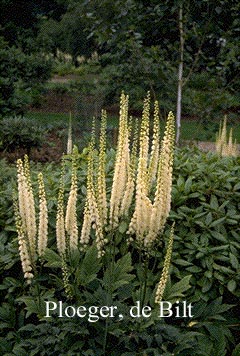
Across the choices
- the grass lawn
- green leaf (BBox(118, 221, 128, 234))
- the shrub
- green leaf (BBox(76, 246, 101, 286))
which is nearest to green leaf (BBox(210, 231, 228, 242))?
green leaf (BBox(118, 221, 128, 234))

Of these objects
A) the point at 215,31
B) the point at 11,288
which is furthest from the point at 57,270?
the point at 215,31

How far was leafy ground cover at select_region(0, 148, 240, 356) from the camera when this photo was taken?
10.2ft

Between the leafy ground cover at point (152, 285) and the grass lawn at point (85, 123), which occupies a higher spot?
the leafy ground cover at point (152, 285)

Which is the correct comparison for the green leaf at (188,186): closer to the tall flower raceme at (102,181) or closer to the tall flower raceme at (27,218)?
the tall flower raceme at (102,181)

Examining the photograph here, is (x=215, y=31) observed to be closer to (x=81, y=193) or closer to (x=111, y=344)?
(x=81, y=193)

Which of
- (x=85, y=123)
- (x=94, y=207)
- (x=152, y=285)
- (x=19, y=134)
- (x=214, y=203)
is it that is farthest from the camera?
(x=85, y=123)

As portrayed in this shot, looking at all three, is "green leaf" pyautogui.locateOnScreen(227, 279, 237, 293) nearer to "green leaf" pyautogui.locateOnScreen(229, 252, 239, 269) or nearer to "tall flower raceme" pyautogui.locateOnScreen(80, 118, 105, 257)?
"green leaf" pyautogui.locateOnScreen(229, 252, 239, 269)

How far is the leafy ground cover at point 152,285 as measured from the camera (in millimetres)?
3119

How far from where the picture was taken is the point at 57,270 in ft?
12.1

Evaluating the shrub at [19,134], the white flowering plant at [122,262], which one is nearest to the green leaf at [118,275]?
the white flowering plant at [122,262]

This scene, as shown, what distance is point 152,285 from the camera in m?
3.61

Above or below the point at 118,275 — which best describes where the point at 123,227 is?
above

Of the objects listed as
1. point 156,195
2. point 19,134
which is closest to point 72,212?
point 156,195

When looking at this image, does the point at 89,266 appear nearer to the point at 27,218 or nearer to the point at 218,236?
the point at 27,218
